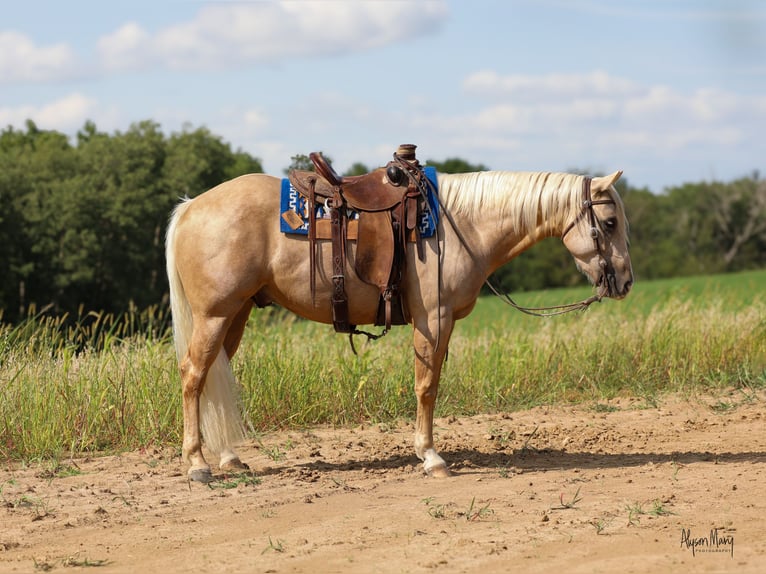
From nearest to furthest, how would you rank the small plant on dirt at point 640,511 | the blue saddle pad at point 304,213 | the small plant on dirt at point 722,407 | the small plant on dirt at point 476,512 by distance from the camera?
the small plant on dirt at point 640,511, the small plant on dirt at point 476,512, the blue saddle pad at point 304,213, the small plant on dirt at point 722,407

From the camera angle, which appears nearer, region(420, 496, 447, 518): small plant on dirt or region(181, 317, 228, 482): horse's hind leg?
region(420, 496, 447, 518): small plant on dirt

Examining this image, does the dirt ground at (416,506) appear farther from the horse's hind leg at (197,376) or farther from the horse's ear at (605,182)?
the horse's ear at (605,182)

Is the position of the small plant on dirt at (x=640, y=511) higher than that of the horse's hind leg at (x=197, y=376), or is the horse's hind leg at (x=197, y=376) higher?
the horse's hind leg at (x=197, y=376)

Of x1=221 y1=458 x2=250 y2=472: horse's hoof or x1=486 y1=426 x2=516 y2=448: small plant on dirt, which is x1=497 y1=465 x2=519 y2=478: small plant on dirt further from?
x1=221 y1=458 x2=250 y2=472: horse's hoof

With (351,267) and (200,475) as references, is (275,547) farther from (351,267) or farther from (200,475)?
(351,267)

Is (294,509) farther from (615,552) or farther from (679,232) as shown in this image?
(679,232)

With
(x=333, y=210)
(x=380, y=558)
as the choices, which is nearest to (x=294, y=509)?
(x=380, y=558)

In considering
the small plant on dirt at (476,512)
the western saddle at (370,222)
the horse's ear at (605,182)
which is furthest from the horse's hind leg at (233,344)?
the horse's ear at (605,182)

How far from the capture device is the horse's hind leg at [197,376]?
6.25 meters

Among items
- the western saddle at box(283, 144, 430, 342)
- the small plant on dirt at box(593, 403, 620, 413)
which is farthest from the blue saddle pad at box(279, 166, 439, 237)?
the small plant on dirt at box(593, 403, 620, 413)

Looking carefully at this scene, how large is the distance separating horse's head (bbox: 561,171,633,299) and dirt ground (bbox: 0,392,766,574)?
1.33m

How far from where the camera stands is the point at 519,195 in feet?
21.1

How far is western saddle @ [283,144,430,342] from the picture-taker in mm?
6227

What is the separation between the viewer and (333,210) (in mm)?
6266
